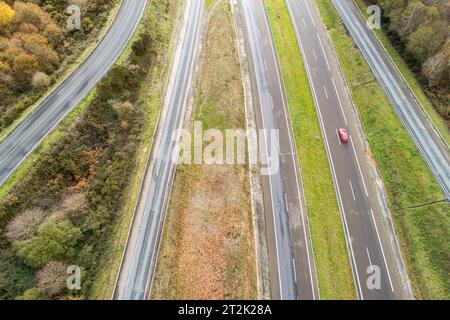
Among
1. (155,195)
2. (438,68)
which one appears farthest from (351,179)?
(155,195)

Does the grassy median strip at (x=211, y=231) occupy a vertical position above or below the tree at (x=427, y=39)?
below

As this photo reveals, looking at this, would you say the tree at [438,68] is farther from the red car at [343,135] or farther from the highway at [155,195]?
the highway at [155,195]

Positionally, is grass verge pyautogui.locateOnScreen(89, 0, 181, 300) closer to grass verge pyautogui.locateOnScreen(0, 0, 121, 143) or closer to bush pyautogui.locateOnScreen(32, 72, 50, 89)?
grass verge pyautogui.locateOnScreen(0, 0, 121, 143)

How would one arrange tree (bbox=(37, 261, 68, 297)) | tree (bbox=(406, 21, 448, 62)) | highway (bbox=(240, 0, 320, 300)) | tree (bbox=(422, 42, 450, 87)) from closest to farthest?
tree (bbox=(37, 261, 68, 297)), highway (bbox=(240, 0, 320, 300)), tree (bbox=(422, 42, 450, 87)), tree (bbox=(406, 21, 448, 62))

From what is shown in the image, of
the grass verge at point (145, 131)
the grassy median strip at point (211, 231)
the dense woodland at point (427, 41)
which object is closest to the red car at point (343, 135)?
the grassy median strip at point (211, 231)

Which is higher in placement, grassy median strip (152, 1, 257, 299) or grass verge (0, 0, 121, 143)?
grass verge (0, 0, 121, 143)

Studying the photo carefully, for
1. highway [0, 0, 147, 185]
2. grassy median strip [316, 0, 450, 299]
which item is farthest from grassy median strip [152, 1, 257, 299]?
highway [0, 0, 147, 185]

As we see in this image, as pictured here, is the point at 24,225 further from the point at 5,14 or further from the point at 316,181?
the point at 5,14
